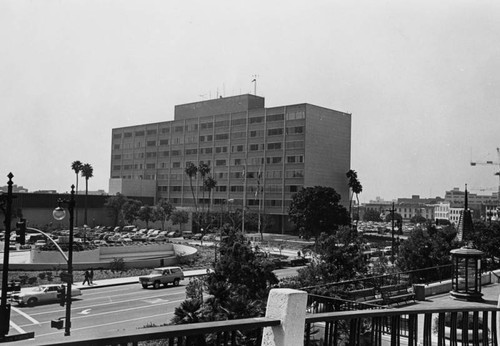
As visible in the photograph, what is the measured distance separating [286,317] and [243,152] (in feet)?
347

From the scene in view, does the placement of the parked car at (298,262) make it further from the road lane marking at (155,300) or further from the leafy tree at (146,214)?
the leafy tree at (146,214)

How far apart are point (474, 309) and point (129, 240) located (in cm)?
7036

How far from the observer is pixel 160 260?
54406 millimetres

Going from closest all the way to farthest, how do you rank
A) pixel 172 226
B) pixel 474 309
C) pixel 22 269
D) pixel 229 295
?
pixel 474 309
pixel 229 295
pixel 22 269
pixel 172 226

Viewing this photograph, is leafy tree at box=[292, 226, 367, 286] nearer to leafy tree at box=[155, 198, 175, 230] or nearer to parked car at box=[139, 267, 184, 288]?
parked car at box=[139, 267, 184, 288]

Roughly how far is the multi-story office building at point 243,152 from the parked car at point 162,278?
52.8 meters

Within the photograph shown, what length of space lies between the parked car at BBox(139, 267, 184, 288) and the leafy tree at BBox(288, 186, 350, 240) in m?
37.1

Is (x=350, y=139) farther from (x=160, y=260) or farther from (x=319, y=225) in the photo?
(x=160, y=260)

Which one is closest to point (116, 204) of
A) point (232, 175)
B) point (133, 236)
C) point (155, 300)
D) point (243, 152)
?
point (133, 236)

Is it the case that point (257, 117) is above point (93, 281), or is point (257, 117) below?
above

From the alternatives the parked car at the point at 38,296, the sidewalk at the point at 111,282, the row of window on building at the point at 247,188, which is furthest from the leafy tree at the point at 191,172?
the parked car at the point at 38,296

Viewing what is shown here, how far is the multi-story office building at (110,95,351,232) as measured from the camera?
328 feet

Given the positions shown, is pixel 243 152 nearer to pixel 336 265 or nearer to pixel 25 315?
pixel 25 315

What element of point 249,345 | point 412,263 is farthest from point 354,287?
point 412,263
